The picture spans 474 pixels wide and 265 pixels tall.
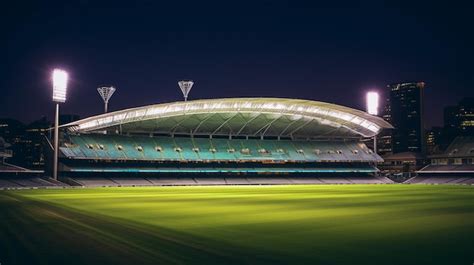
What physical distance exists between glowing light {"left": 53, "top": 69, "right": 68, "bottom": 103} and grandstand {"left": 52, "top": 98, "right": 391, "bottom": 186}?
6.59 meters

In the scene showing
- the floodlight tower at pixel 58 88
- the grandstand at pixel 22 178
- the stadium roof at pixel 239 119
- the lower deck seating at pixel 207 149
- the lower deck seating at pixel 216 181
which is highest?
the floodlight tower at pixel 58 88

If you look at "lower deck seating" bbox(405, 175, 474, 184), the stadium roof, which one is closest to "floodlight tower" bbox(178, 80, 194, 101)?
the stadium roof

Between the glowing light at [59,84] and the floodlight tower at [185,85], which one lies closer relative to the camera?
the glowing light at [59,84]

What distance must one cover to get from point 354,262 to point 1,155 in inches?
3018

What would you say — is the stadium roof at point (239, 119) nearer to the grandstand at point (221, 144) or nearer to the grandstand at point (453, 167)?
the grandstand at point (221, 144)

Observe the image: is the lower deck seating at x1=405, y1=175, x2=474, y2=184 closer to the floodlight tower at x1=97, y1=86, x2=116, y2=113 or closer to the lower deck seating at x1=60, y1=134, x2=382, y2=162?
the lower deck seating at x1=60, y1=134, x2=382, y2=162

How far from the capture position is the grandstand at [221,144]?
77062 mm

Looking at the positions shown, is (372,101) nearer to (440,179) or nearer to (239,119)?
(440,179)

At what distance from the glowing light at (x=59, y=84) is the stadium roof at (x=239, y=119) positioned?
6423 millimetres

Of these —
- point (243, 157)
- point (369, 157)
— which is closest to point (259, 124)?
point (243, 157)

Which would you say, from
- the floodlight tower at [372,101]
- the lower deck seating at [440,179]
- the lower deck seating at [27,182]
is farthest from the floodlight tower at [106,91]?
the lower deck seating at [440,179]

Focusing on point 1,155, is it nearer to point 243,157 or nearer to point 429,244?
point 243,157

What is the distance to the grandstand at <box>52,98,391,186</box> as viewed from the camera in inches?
3034

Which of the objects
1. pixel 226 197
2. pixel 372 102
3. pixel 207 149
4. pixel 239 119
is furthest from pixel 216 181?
pixel 226 197
